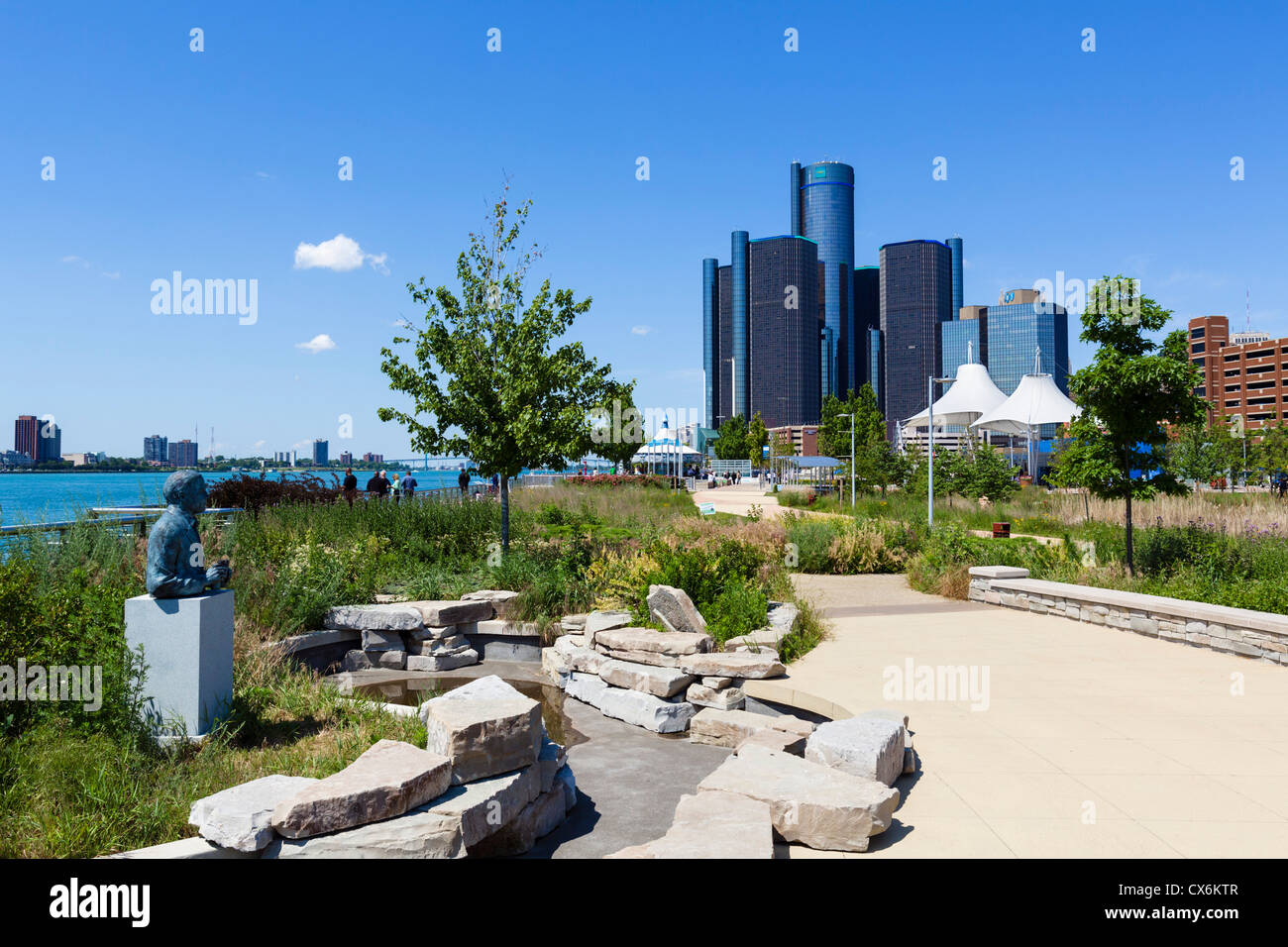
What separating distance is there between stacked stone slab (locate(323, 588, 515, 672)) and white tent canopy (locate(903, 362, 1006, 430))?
79.7 ft

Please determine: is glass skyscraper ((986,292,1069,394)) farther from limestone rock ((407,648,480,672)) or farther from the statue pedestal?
the statue pedestal

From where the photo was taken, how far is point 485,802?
3.83 meters

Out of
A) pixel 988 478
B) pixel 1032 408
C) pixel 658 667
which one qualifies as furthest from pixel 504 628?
pixel 1032 408

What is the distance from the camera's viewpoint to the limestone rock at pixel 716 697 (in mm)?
6688

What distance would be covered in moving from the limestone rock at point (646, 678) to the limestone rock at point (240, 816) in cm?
363

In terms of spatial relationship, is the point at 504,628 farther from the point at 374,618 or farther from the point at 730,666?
the point at 730,666

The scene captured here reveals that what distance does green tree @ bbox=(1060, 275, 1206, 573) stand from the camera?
11.3 metres

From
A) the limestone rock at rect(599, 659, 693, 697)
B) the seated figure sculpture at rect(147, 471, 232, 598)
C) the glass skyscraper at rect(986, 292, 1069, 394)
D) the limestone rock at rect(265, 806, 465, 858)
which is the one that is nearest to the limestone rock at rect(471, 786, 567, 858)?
the limestone rock at rect(265, 806, 465, 858)

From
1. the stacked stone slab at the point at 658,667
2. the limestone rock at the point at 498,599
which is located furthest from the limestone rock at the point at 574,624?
the limestone rock at the point at 498,599

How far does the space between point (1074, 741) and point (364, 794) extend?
4.80 m

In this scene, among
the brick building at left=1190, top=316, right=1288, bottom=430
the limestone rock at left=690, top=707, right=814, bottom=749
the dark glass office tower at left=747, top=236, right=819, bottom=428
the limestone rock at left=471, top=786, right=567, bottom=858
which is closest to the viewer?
the limestone rock at left=471, top=786, right=567, bottom=858

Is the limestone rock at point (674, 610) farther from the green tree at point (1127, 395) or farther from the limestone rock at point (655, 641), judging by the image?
the green tree at point (1127, 395)
